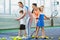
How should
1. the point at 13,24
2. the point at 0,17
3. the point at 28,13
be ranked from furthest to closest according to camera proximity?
1. the point at 13,24
2. the point at 0,17
3. the point at 28,13

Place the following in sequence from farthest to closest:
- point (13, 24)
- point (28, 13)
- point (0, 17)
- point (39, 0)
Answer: point (39, 0)
point (13, 24)
point (0, 17)
point (28, 13)

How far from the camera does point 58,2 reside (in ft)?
61.6

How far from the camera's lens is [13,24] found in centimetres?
1669

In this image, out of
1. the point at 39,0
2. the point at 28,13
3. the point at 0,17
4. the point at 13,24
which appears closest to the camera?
the point at 28,13

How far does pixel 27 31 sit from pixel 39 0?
926 cm

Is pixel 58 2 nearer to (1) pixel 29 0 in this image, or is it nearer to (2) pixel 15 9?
(1) pixel 29 0

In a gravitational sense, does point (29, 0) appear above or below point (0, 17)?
above

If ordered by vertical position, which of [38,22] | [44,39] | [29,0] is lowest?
[44,39]

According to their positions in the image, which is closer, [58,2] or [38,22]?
[38,22]

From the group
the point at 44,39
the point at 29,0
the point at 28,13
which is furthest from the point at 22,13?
the point at 29,0

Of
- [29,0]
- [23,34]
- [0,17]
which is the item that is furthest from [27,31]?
[29,0]

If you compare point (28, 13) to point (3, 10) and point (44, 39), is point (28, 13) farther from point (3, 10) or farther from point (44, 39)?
point (3, 10)

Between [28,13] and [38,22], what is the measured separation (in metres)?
0.54

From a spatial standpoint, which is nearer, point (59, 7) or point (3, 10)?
point (3, 10)
